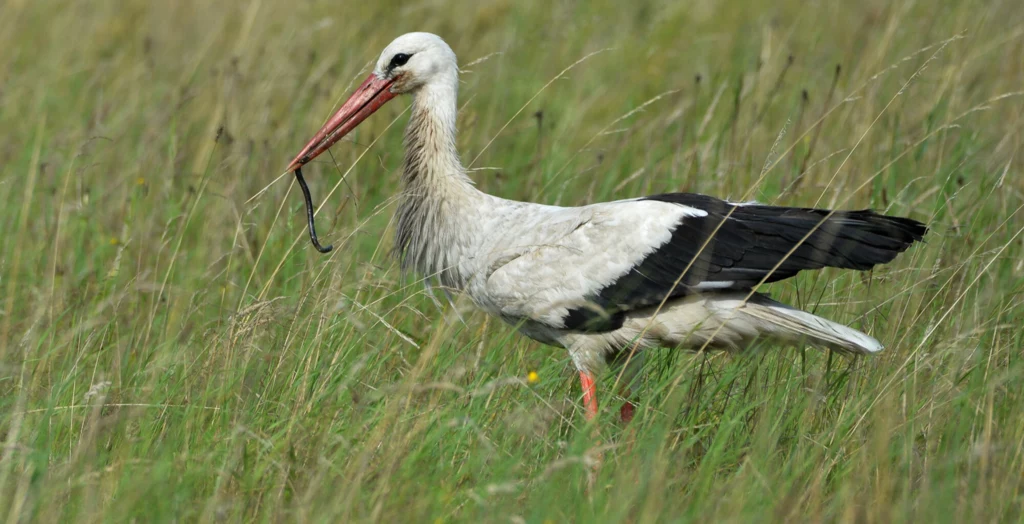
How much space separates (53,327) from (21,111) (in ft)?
8.94

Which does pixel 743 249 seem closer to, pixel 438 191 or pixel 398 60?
pixel 438 191

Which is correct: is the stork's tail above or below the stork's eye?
below

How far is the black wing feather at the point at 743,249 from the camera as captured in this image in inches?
139

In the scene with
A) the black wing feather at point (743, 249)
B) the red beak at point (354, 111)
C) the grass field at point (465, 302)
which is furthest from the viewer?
the red beak at point (354, 111)

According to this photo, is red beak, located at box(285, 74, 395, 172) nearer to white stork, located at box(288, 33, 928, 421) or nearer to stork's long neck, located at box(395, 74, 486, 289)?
white stork, located at box(288, 33, 928, 421)

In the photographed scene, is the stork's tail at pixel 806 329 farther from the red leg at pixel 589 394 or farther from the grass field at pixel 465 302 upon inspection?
the red leg at pixel 589 394

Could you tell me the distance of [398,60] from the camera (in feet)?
13.9

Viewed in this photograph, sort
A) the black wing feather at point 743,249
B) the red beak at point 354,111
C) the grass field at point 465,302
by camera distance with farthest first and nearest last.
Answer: the red beak at point 354,111, the black wing feather at point 743,249, the grass field at point 465,302

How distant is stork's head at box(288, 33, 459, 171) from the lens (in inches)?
166

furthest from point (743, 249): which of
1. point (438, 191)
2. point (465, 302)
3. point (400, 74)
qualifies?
point (400, 74)

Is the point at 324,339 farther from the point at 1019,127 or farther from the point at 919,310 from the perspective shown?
the point at 1019,127

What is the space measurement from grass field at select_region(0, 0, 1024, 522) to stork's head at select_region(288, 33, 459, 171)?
15 centimetres

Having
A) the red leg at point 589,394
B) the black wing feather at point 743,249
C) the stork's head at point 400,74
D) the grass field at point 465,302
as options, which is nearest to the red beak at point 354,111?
the stork's head at point 400,74

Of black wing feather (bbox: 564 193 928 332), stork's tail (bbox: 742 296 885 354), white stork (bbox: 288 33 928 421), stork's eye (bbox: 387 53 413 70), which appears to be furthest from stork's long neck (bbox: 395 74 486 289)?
stork's tail (bbox: 742 296 885 354)
